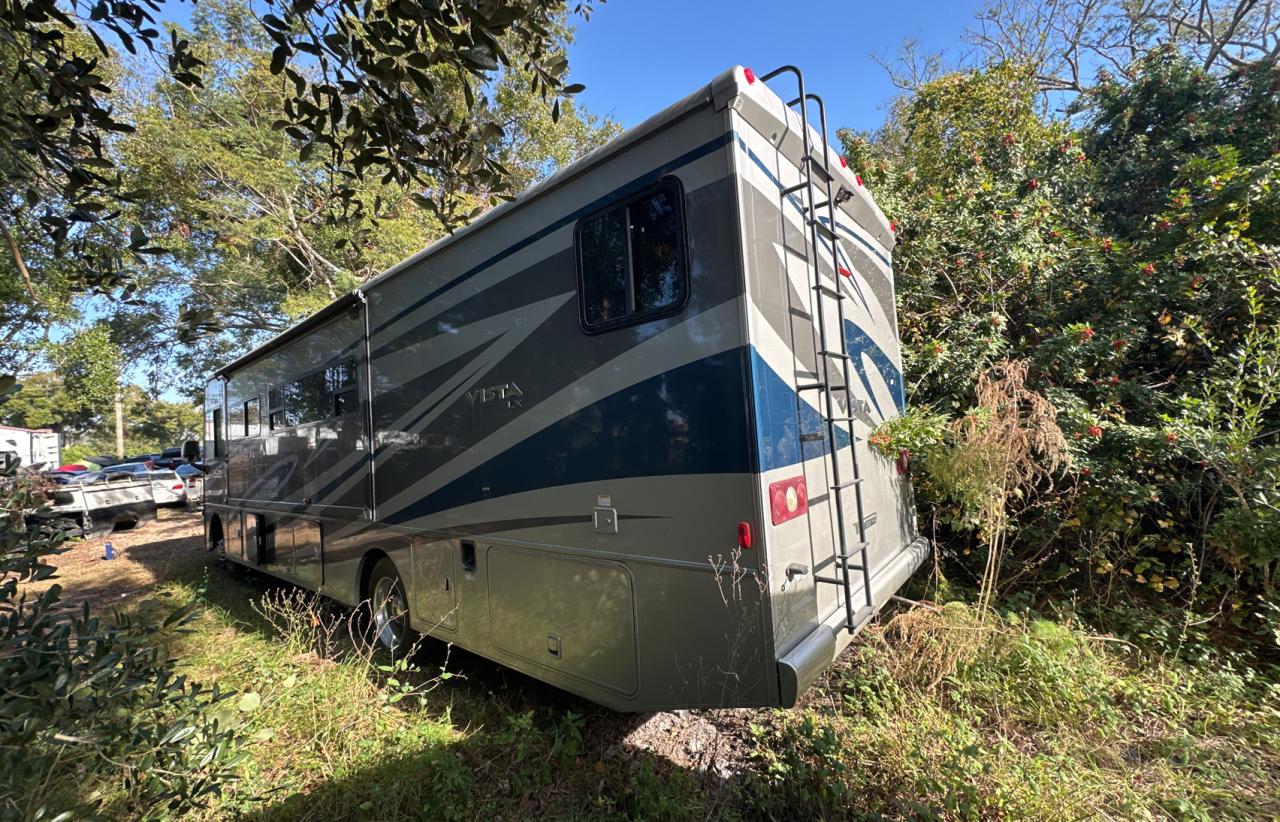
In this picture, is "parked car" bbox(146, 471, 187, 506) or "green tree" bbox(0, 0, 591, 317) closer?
"green tree" bbox(0, 0, 591, 317)

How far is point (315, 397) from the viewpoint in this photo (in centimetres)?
517

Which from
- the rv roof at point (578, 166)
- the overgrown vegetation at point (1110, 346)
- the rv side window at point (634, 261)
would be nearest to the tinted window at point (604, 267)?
the rv side window at point (634, 261)

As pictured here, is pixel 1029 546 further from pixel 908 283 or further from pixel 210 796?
pixel 210 796

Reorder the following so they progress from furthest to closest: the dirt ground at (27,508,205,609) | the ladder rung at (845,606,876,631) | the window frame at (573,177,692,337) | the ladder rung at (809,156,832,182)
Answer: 1. the dirt ground at (27,508,205,609)
2. the ladder rung at (809,156,832,182)
3. the ladder rung at (845,606,876,631)
4. the window frame at (573,177,692,337)

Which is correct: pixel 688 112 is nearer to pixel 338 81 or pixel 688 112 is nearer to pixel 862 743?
pixel 338 81

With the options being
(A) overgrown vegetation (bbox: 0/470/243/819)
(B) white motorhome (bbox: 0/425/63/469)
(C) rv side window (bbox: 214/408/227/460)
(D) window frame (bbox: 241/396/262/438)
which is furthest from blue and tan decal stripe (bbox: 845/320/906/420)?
(B) white motorhome (bbox: 0/425/63/469)

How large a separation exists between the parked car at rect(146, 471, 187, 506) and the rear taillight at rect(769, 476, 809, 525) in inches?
583

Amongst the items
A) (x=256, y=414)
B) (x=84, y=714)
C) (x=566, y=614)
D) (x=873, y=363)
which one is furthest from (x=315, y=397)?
(x=873, y=363)

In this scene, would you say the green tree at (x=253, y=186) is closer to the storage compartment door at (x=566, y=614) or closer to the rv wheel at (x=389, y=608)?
the rv wheel at (x=389, y=608)

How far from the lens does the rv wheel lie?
429 centimetres

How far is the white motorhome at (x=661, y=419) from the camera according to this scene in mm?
2389

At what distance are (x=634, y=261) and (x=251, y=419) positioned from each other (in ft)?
19.8

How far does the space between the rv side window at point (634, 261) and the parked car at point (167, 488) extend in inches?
552

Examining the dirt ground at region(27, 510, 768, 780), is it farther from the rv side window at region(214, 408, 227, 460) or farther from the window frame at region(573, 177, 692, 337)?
the window frame at region(573, 177, 692, 337)
